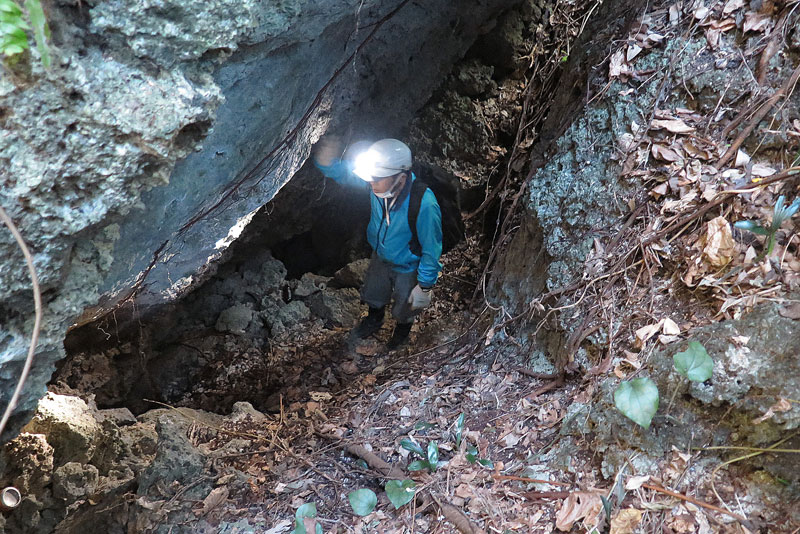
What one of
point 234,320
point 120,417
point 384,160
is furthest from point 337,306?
point 120,417

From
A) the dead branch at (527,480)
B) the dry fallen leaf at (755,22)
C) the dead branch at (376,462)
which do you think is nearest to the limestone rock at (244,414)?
the dead branch at (376,462)

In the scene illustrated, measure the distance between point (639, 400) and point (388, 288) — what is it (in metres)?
2.72

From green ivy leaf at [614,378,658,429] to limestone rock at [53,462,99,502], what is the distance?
7.99ft

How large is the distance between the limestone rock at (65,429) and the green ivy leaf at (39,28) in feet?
5.86

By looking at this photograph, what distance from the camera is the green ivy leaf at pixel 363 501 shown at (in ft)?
7.04

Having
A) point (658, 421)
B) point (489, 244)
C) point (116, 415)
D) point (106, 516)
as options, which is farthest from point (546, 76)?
point (106, 516)

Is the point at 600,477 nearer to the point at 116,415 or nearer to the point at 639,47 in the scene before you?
the point at 639,47

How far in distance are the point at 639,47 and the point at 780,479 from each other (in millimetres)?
2300

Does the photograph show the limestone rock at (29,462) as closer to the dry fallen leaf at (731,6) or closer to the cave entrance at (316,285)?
the cave entrance at (316,285)

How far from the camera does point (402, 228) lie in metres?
3.64

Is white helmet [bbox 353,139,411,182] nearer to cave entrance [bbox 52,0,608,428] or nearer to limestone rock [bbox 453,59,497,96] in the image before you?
cave entrance [bbox 52,0,608,428]

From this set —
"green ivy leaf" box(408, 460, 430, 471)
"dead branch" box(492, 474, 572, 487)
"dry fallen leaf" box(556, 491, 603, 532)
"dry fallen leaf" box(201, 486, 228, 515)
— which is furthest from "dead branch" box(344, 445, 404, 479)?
"dry fallen leaf" box(556, 491, 603, 532)

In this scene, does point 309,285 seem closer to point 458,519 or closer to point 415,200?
point 415,200

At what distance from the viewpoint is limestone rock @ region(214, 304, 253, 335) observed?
4.46 metres
